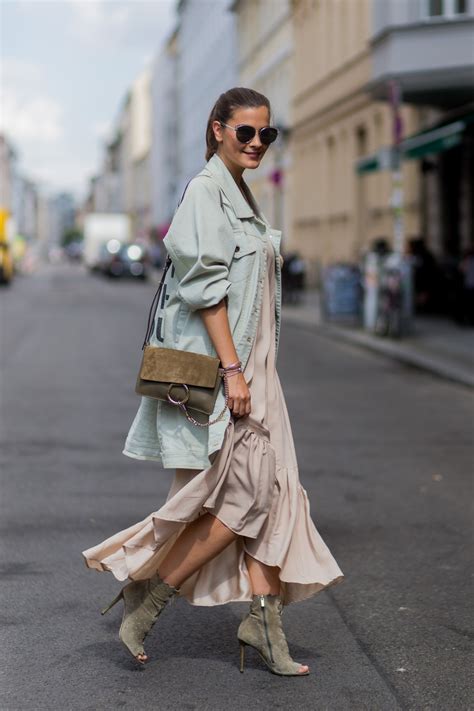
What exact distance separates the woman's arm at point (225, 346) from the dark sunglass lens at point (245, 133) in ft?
1.72

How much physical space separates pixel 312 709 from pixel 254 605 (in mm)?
417

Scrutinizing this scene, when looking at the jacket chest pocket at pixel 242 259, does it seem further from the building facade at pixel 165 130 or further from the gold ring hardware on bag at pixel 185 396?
the building facade at pixel 165 130

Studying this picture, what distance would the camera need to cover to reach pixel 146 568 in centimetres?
418

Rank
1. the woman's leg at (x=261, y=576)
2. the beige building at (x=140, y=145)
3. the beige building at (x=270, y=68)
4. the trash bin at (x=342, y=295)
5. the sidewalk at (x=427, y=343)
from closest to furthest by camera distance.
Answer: the woman's leg at (x=261, y=576)
the sidewalk at (x=427, y=343)
the trash bin at (x=342, y=295)
the beige building at (x=270, y=68)
the beige building at (x=140, y=145)

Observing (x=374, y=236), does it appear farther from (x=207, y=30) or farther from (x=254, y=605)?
(x=207, y=30)

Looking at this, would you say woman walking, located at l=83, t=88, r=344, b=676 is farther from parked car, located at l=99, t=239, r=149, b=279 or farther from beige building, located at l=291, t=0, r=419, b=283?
parked car, located at l=99, t=239, r=149, b=279

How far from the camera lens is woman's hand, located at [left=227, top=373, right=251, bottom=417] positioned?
4020 millimetres

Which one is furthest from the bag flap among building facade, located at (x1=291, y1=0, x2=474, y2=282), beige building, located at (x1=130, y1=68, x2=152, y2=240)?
beige building, located at (x1=130, y1=68, x2=152, y2=240)

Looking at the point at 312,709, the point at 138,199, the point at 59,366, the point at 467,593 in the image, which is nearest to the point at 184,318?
the point at 312,709

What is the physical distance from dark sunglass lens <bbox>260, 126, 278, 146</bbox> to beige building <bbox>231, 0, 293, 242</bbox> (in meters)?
36.1

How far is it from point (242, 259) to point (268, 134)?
1.35ft

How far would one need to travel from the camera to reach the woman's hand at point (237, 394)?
4020mm

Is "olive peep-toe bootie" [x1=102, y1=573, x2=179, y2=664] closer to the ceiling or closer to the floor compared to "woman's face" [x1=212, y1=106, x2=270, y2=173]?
closer to the floor

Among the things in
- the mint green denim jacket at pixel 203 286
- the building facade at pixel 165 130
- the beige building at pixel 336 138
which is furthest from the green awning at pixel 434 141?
the building facade at pixel 165 130
